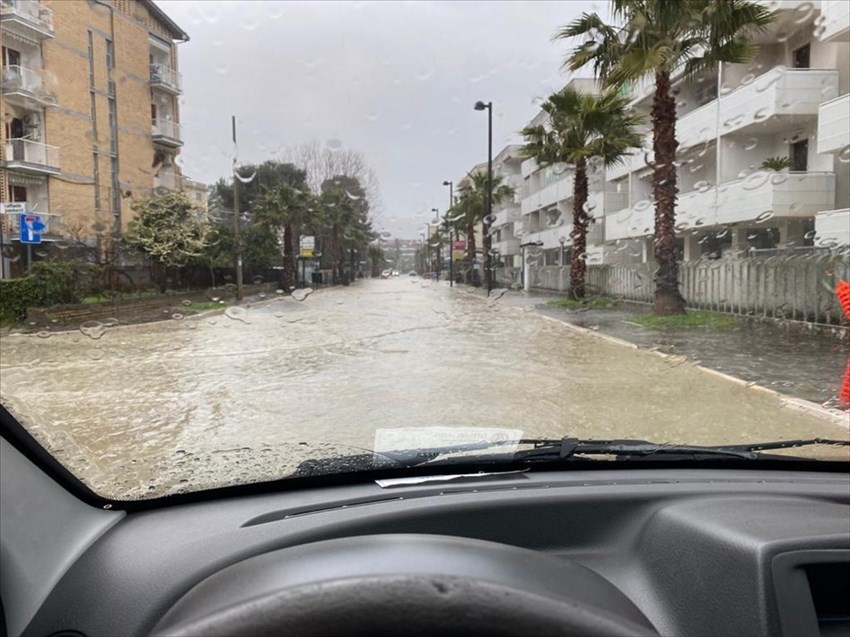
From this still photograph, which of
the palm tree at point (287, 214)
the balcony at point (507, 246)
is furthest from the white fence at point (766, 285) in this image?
the balcony at point (507, 246)

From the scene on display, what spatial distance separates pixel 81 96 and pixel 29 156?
35.2 inches

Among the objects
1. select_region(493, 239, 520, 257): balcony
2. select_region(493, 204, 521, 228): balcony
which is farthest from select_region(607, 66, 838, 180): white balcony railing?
select_region(493, 239, 520, 257): balcony

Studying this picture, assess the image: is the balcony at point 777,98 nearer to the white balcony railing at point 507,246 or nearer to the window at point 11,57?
the window at point 11,57

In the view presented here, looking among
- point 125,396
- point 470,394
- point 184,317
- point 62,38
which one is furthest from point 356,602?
point 184,317

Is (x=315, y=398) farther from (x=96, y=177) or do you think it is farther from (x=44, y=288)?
(x=44, y=288)

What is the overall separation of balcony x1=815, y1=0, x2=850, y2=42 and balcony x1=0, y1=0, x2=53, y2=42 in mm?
16613

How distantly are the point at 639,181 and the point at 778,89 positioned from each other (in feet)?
43.5

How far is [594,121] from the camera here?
22578 millimetres

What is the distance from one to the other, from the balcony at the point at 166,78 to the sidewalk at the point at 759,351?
25.5 feet

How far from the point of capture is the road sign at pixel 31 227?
9.67 metres

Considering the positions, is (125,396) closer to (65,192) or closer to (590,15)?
(65,192)

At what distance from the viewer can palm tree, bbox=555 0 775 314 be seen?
52.4ft

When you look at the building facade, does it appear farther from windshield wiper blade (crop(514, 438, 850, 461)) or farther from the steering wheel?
the steering wheel

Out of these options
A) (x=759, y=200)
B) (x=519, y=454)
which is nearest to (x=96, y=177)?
(x=519, y=454)
